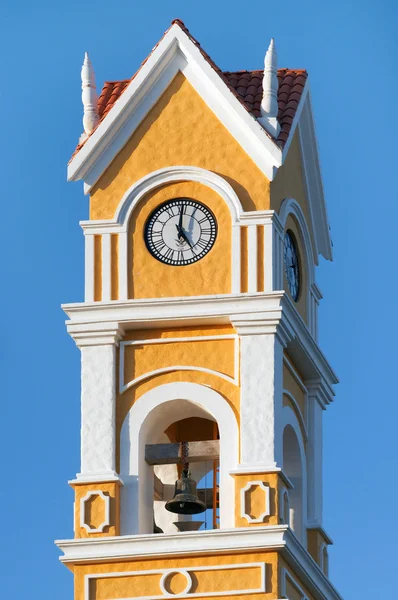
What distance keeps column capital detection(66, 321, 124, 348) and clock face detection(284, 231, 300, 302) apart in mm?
3464

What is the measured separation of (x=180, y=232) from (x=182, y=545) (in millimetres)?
5541

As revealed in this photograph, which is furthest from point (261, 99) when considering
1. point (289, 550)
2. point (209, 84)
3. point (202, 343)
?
point (289, 550)

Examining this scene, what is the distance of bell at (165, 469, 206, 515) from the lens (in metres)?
56.3

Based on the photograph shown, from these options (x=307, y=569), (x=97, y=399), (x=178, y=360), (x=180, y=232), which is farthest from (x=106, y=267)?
(x=307, y=569)

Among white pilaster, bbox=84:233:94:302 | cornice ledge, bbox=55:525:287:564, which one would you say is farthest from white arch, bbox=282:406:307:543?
white pilaster, bbox=84:233:94:302

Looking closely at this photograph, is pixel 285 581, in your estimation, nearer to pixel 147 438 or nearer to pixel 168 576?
pixel 168 576

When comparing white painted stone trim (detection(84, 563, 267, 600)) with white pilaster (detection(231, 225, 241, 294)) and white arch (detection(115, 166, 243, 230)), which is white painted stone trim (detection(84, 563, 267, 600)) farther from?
white arch (detection(115, 166, 243, 230))

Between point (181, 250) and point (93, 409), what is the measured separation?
312 cm

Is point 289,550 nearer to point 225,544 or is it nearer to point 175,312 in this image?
point 225,544

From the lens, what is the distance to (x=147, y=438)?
56469 millimetres

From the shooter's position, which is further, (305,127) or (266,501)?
(305,127)

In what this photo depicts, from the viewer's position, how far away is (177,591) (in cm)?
5466

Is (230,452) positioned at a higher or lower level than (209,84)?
lower

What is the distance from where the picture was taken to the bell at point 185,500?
56.3 meters
